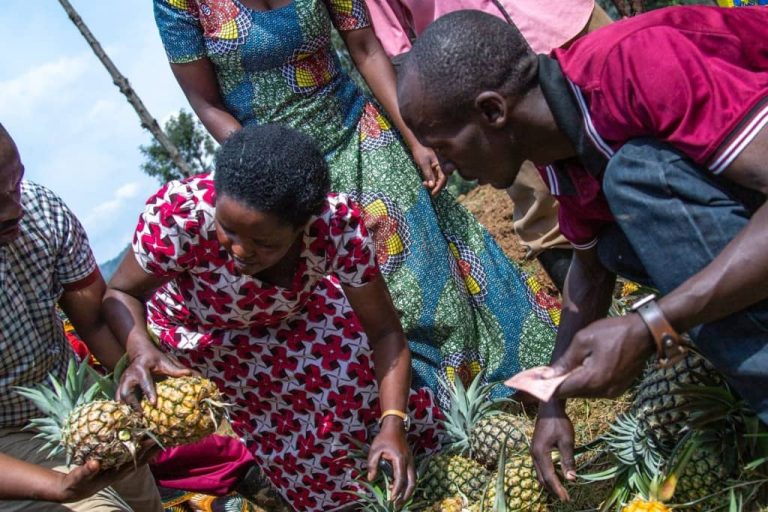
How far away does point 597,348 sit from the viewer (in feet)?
8.16

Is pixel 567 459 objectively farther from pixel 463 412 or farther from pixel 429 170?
pixel 429 170

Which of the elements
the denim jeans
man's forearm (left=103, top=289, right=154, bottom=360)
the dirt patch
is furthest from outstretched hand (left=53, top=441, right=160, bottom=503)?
the dirt patch

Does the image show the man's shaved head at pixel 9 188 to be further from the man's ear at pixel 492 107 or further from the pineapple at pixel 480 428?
the pineapple at pixel 480 428

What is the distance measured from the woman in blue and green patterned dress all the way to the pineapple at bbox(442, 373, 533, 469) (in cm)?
49

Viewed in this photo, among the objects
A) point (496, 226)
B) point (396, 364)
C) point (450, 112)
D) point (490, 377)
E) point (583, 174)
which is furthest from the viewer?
point (496, 226)

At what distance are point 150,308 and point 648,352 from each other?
2707 mm

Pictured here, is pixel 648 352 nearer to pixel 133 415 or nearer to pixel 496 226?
pixel 133 415

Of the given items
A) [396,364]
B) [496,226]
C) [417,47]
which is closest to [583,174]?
[417,47]

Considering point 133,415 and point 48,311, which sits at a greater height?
point 48,311

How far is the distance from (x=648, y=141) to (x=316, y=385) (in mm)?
2195

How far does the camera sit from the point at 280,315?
4039mm

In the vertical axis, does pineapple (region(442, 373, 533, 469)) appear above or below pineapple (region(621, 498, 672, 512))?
below

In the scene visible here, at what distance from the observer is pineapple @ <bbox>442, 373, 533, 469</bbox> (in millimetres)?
3777

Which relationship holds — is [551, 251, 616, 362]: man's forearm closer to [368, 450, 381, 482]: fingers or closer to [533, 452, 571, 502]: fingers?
[533, 452, 571, 502]: fingers
